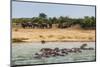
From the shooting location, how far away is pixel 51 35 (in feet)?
9.98

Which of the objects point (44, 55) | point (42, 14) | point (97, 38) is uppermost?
point (42, 14)

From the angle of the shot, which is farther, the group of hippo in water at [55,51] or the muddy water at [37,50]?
the group of hippo in water at [55,51]

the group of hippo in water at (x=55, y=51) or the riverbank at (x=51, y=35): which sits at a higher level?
the riverbank at (x=51, y=35)

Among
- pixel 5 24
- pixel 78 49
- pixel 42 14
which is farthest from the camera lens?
pixel 78 49

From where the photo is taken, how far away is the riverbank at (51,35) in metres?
2.88

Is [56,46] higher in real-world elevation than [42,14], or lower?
lower

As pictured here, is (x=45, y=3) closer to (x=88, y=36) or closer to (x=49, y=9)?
(x=49, y=9)

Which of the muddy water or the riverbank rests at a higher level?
the riverbank

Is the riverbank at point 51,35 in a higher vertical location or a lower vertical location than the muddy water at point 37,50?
higher

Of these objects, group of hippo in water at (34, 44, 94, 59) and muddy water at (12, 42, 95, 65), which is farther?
group of hippo in water at (34, 44, 94, 59)

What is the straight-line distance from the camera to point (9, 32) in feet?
9.18

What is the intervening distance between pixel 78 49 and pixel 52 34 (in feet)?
1.39

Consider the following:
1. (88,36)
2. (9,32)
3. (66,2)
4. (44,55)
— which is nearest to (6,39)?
(9,32)

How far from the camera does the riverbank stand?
2878 mm
